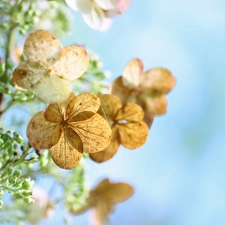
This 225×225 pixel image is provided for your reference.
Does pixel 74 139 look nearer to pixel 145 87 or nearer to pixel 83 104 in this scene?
pixel 83 104

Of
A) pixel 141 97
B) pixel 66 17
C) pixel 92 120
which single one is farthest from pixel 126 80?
pixel 66 17

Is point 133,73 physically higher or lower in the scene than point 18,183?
higher

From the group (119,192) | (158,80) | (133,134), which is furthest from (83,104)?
(119,192)

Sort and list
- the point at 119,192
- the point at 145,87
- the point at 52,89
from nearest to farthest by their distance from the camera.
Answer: the point at 52,89, the point at 145,87, the point at 119,192

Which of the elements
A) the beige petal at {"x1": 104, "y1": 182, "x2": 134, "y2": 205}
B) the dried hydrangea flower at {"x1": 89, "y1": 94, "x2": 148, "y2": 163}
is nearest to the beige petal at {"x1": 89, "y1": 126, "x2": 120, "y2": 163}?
the dried hydrangea flower at {"x1": 89, "y1": 94, "x2": 148, "y2": 163}

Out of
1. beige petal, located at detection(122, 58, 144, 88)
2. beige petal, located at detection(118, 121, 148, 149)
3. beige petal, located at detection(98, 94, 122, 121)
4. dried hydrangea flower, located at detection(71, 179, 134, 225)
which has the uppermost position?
beige petal, located at detection(122, 58, 144, 88)

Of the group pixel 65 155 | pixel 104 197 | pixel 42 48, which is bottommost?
pixel 104 197

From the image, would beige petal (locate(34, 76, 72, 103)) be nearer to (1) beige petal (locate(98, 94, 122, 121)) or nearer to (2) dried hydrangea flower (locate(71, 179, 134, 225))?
(1) beige petal (locate(98, 94, 122, 121))

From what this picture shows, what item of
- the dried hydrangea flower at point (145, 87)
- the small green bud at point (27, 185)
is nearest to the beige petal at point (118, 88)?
the dried hydrangea flower at point (145, 87)
